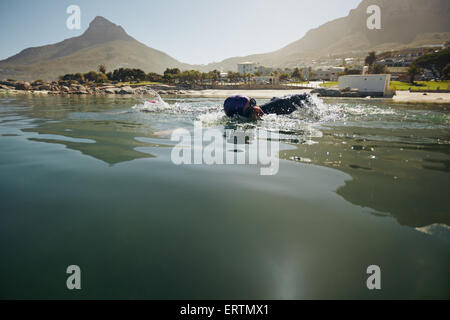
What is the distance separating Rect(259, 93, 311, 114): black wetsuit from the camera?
1386cm

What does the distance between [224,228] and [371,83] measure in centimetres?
4627

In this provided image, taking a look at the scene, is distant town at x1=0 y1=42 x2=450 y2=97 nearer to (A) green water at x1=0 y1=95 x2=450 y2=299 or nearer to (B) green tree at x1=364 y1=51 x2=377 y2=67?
(B) green tree at x1=364 y1=51 x2=377 y2=67

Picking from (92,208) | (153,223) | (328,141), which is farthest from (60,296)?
(328,141)

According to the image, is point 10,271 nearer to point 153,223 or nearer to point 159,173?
point 153,223

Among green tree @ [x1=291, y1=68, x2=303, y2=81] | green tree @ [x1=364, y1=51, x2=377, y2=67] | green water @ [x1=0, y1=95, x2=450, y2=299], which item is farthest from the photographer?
green tree @ [x1=291, y1=68, x2=303, y2=81]

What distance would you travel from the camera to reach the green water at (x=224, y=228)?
1.81m

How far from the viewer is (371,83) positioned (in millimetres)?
39531

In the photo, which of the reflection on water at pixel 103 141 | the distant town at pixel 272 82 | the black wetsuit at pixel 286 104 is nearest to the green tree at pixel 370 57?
the distant town at pixel 272 82

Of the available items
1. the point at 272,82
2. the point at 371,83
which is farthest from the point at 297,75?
the point at 371,83

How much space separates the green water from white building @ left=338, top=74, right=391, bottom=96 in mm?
41073

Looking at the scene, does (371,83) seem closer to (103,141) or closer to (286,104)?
(286,104)

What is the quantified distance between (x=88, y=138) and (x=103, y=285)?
6229mm

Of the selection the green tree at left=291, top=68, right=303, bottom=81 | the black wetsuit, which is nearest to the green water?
the black wetsuit

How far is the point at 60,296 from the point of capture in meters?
1.73
